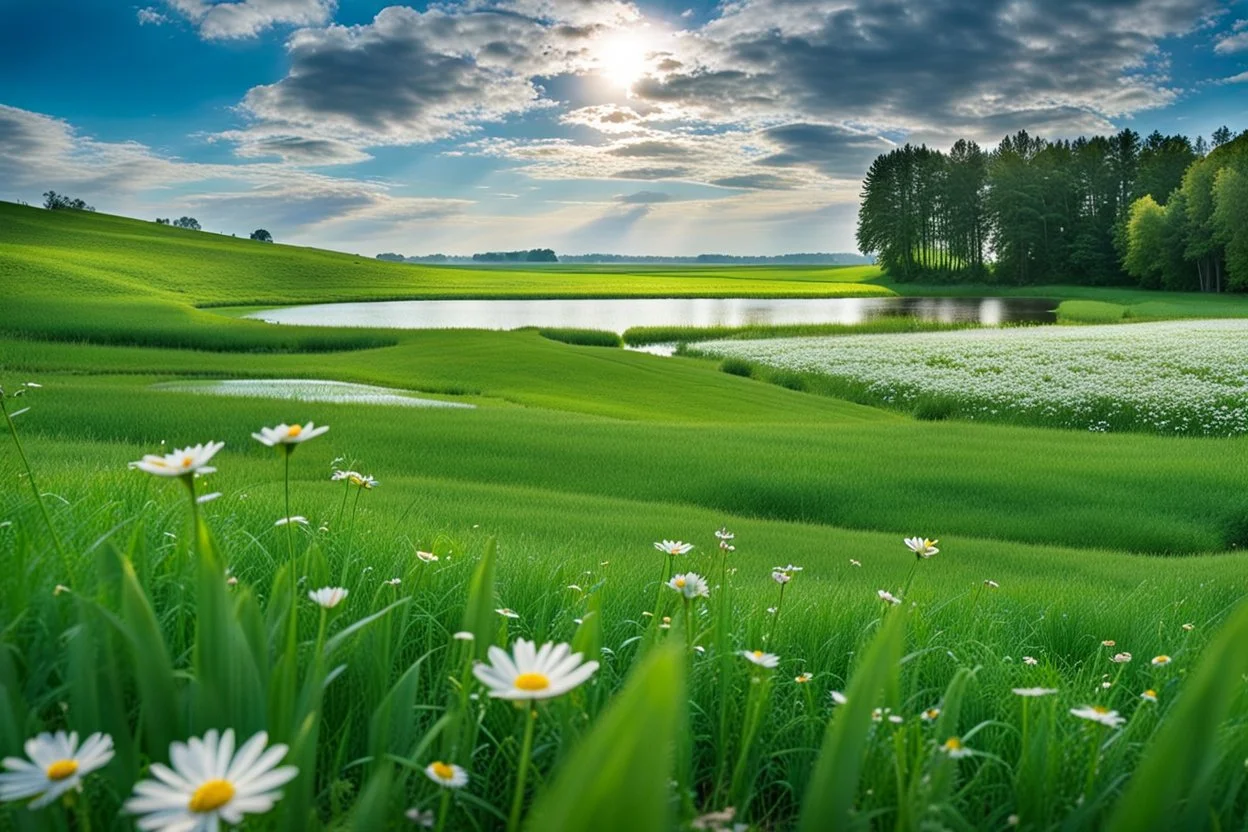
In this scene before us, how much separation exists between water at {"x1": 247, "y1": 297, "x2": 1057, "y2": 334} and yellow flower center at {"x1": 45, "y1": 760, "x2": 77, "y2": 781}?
49.0m

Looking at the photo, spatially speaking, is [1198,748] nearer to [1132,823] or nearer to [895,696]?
[1132,823]

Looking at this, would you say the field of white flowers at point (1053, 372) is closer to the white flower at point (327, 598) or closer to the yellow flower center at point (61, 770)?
the white flower at point (327, 598)

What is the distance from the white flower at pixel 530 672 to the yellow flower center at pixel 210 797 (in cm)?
34

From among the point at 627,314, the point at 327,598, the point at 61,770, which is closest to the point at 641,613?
the point at 327,598

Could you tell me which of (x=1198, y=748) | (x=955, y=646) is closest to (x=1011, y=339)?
(x=955, y=646)

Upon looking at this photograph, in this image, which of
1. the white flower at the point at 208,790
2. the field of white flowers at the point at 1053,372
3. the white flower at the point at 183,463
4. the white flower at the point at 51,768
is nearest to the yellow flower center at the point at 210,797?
the white flower at the point at 208,790

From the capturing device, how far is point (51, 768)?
45.9 inches

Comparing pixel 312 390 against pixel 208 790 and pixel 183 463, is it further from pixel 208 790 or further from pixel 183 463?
pixel 208 790

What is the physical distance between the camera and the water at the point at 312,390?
19750 millimetres

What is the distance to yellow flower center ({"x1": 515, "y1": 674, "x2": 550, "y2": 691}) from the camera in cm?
123

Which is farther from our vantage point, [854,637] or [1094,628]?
[1094,628]

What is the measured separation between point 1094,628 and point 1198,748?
4.71 metres

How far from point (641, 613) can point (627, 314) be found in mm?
66706

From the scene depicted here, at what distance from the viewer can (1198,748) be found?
1.25 m
